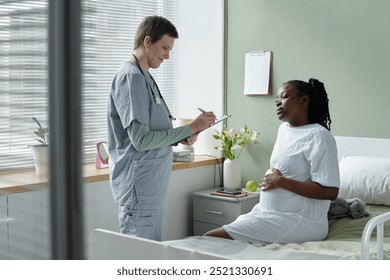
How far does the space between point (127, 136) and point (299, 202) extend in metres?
0.77

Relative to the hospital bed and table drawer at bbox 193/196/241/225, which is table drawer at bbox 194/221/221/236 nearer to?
table drawer at bbox 193/196/241/225

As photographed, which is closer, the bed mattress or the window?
the window

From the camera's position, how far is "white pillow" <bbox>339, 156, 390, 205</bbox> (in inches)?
114

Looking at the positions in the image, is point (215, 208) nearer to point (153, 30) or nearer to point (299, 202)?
point (299, 202)

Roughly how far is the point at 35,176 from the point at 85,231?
36 millimetres

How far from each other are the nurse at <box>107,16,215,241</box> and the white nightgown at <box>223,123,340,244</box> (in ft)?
1.32

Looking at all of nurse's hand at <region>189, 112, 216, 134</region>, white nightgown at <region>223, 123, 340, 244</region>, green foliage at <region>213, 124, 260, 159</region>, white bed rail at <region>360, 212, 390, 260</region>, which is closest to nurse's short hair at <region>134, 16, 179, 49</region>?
nurse's hand at <region>189, 112, 216, 134</region>

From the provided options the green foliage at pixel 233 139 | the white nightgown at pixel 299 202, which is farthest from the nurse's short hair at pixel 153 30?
the green foliage at pixel 233 139

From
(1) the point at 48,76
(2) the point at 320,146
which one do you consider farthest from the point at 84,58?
(2) the point at 320,146

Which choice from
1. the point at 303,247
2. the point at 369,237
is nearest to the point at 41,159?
the point at 369,237

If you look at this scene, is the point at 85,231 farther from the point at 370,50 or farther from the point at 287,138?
the point at 370,50

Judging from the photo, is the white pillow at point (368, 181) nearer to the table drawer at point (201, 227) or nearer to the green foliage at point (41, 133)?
Result: the table drawer at point (201, 227)

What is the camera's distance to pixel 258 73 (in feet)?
12.1

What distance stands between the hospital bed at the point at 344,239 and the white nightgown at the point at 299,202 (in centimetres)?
7
